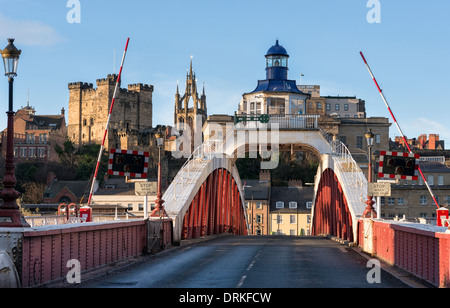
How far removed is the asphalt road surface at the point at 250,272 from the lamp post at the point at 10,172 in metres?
2.60

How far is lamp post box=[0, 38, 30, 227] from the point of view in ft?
58.7

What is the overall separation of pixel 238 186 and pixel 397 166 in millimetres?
28585

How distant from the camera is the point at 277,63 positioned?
81000mm

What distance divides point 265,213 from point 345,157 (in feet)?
232

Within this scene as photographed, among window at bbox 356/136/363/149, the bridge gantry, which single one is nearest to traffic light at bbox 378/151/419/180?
the bridge gantry

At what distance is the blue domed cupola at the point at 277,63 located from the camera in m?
79.8

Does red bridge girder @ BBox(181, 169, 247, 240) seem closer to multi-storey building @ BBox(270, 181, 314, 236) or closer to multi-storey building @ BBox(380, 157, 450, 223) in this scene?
multi-storey building @ BBox(380, 157, 450, 223)

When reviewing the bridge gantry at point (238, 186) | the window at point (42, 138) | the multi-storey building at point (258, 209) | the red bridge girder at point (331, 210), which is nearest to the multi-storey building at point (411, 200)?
the multi-storey building at point (258, 209)

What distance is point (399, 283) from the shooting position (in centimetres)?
2020

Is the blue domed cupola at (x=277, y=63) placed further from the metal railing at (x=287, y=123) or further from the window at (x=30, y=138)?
the window at (x=30, y=138)

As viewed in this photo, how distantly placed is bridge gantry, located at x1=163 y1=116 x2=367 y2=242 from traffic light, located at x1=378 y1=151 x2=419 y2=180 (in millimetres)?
4470
